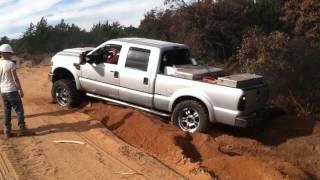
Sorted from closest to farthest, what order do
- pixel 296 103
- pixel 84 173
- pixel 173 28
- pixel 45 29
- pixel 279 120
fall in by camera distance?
pixel 84 173 → pixel 279 120 → pixel 296 103 → pixel 173 28 → pixel 45 29

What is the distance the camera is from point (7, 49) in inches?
416

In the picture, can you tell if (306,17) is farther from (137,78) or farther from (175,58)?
(137,78)

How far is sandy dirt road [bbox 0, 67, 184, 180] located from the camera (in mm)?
8445

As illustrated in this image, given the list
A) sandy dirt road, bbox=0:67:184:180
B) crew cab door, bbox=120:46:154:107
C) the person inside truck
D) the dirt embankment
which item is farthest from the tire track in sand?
the person inside truck

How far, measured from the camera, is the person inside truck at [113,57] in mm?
12797

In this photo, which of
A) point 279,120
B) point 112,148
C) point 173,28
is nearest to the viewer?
point 112,148

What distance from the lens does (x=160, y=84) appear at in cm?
1195

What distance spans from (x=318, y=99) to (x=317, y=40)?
157 centimetres

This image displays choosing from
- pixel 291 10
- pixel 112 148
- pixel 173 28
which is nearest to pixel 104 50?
pixel 112 148

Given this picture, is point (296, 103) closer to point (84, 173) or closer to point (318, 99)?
point (318, 99)

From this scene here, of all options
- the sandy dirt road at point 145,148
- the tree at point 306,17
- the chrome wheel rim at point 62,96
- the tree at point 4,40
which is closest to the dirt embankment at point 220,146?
the sandy dirt road at point 145,148

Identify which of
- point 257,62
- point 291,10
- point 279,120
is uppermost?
point 291,10

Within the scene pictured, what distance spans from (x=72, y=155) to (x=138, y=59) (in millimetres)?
3646

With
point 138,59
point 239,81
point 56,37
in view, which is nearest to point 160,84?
point 138,59
